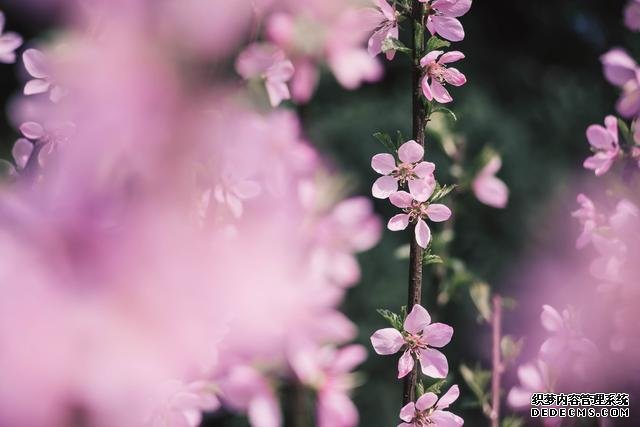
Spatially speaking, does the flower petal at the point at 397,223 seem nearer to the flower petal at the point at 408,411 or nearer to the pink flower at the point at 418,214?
the pink flower at the point at 418,214

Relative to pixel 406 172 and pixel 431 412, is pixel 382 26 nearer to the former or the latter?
pixel 406 172

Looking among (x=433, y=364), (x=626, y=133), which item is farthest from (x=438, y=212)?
(x=626, y=133)

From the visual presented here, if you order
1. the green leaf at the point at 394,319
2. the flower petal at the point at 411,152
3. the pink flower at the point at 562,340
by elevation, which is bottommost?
the pink flower at the point at 562,340

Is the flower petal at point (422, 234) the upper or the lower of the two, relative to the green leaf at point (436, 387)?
upper

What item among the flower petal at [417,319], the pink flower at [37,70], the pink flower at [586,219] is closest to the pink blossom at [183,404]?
the flower petal at [417,319]

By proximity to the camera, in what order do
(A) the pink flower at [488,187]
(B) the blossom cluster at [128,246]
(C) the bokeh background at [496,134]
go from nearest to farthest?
(B) the blossom cluster at [128,246] < (A) the pink flower at [488,187] < (C) the bokeh background at [496,134]

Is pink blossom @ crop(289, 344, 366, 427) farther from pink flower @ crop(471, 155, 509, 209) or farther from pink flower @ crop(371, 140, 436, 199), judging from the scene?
pink flower @ crop(471, 155, 509, 209)

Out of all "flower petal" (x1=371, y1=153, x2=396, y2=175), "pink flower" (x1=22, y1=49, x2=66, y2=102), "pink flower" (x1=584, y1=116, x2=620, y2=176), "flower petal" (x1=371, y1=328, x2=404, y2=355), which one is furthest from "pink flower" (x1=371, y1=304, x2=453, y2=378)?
"pink flower" (x1=22, y1=49, x2=66, y2=102)
